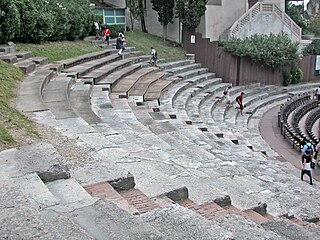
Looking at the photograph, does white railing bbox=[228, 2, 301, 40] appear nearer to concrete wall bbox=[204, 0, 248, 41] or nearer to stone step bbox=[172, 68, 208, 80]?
concrete wall bbox=[204, 0, 248, 41]

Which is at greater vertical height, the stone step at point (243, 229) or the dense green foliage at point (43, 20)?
the dense green foliage at point (43, 20)

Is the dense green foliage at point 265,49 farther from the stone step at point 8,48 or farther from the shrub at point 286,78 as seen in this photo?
the stone step at point 8,48

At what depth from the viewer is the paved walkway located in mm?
15062

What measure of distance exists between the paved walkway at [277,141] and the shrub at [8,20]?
11.2m

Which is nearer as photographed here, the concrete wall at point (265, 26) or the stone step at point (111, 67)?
the stone step at point (111, 67)

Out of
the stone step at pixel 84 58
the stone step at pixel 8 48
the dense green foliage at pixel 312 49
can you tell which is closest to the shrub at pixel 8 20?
the stone step at pixel 8 48

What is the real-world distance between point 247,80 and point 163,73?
6838mm

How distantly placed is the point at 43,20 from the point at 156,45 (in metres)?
9.69

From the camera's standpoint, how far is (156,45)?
1110 inches

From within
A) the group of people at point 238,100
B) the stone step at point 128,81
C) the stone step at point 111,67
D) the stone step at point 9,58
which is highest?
the stone step at point 9,58

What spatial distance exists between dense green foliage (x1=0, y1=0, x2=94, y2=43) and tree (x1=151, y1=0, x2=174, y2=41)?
19.4 ft

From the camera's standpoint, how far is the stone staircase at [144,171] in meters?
4.57

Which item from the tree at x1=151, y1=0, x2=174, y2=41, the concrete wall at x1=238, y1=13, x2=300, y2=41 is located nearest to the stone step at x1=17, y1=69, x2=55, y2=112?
the tree at x1=151, y1=0, x2=174, y2=41

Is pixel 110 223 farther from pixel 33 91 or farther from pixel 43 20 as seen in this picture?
pixel 43 20
